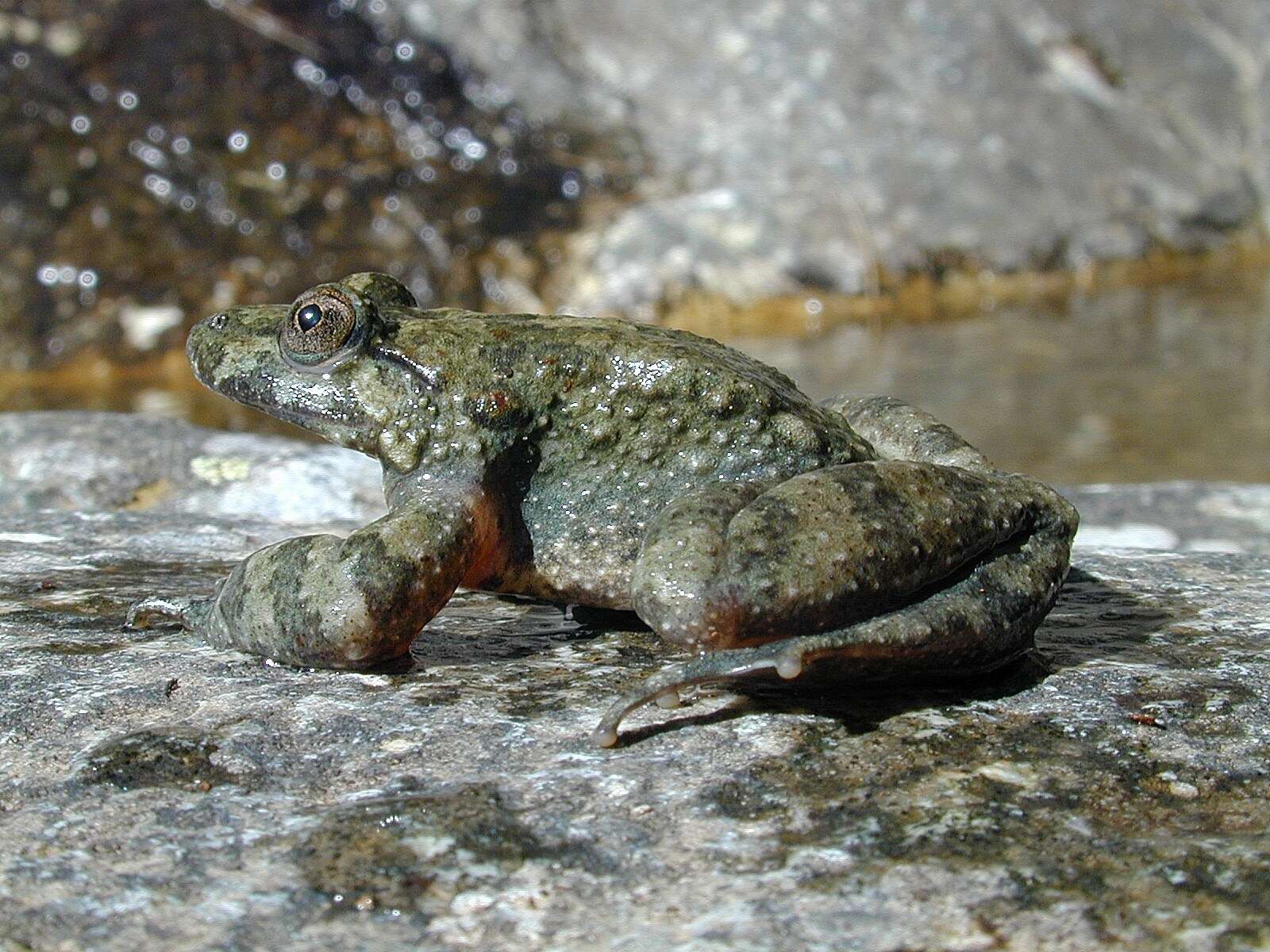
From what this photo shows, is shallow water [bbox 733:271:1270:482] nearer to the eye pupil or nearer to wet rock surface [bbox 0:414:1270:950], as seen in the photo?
wet rock surface [bbox 0:414:1270:950]

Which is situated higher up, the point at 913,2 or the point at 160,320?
the point at 913,2

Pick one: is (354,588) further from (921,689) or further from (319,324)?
(921,689)

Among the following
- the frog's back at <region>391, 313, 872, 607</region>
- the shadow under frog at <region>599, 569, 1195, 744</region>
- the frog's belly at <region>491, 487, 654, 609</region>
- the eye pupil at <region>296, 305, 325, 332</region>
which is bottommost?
the shadow under frog at <region>599, 569, 1195, 744</region>

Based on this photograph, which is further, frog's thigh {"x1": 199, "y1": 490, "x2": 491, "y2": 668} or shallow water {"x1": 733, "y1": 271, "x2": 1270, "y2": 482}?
shallow water {"x1": 733, "y1": 271, "x2": 1270, "y2": 482}

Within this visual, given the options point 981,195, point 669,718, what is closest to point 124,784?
point 669,718

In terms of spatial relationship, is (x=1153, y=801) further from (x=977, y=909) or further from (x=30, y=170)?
(x=30, y=170)

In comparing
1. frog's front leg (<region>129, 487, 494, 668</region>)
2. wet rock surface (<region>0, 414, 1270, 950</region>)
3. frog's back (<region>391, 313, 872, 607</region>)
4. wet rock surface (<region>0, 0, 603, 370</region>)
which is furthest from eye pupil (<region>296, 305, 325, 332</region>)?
wet rock surface (<region>0, 0, 603, 370</region>)

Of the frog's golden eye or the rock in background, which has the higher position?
the rock in background
